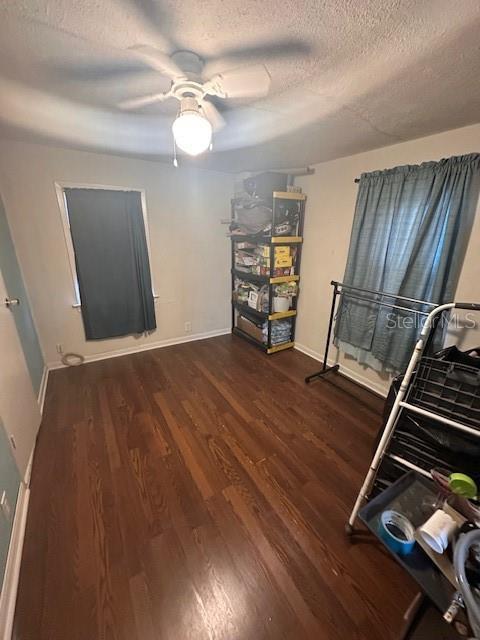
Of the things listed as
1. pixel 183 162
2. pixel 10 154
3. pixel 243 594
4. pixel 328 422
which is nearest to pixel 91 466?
pixel 243 594

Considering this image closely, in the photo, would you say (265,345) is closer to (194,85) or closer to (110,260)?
(110,260)

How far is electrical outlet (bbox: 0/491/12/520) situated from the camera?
1167 millimetres

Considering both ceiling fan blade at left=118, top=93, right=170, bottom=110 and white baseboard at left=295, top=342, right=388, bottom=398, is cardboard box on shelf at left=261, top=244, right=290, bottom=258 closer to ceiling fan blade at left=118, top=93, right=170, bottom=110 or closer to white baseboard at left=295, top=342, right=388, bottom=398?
white baseboard at left=295, top=342, right=388, bottom=398

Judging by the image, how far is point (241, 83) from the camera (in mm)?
1142

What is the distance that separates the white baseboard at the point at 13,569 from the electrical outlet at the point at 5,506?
9cm

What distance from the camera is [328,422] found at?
6.93ft

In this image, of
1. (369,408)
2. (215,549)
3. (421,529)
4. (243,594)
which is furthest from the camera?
(369,408)

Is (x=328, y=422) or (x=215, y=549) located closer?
(x=215, y=549)

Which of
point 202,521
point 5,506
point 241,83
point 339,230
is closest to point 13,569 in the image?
point 5,506

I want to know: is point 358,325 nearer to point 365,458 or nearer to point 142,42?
point 365,458

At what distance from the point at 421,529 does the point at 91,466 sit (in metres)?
1.83

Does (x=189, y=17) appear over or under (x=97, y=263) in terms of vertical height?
over

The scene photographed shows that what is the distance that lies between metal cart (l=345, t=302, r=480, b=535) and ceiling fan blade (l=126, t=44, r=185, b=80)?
4.97 ft

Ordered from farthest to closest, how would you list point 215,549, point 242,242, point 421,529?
point 242,242 → point 215,549 → point 421,529
